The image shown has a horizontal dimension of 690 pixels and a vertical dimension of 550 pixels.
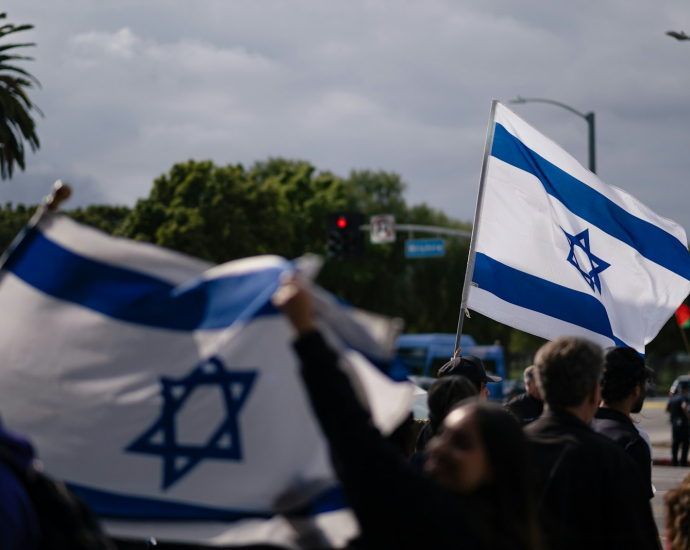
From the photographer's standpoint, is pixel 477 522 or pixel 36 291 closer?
pixel 477 522

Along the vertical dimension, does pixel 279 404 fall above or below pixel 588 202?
below

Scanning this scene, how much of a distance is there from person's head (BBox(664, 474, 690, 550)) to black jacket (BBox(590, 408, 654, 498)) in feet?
2.20

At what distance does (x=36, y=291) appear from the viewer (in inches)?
111

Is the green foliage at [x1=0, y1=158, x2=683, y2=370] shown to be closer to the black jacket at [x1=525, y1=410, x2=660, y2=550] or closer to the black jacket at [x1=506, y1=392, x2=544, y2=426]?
the black jacket at [x1=506, y1=392, x2=544, y2=426]

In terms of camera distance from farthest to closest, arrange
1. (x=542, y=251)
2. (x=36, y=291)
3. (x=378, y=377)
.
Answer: (x=542, y=251)
(x=36, y=291)
(x=378, y=377)

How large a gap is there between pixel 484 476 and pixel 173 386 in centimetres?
90

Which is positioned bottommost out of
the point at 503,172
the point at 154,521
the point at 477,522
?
the point at 154,521

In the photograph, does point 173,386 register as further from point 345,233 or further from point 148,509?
point 345,233

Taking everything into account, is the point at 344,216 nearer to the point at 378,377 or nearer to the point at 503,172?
the point at 503,172

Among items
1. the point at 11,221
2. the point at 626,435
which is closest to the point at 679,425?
the point at 626,435

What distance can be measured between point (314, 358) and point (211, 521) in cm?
69

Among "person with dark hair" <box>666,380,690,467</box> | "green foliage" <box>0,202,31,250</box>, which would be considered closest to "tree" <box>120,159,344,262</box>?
"green foliage" <box>0,202,31,250</box>

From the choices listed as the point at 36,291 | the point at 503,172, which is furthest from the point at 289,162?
the point at 36,291

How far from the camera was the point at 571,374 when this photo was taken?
3102mm
